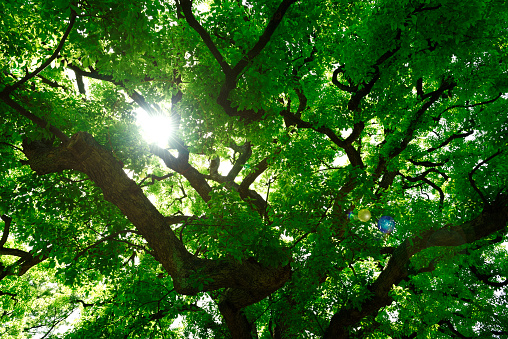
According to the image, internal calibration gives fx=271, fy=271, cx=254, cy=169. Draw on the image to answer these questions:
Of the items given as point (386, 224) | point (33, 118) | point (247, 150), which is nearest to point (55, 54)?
point (33, 118)

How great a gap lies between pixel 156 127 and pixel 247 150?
3709 mm

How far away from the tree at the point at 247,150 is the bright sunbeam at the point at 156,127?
20cm

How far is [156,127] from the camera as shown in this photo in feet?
26.9

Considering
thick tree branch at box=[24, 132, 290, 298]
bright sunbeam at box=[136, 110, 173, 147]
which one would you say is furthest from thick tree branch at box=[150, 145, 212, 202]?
thick tree branch at box=[24, 132, 290, 298]

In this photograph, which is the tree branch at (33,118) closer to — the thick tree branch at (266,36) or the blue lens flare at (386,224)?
the thick tree branch at (266,36)

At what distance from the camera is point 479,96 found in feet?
32.2

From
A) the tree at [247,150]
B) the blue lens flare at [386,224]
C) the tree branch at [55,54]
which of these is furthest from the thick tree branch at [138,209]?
the blue lens flare at [386,224]

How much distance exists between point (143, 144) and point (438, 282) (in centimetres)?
1272

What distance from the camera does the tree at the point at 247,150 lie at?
5.41m

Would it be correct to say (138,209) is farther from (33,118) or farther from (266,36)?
(266,36)

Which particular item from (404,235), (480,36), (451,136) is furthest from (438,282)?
(480,36)

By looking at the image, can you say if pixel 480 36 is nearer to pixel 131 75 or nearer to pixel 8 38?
pixel 131 75

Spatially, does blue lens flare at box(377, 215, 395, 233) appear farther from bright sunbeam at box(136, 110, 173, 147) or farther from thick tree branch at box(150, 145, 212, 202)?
bright sunbeam at box(136, 110, 173, 147)

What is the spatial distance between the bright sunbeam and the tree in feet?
0.65
